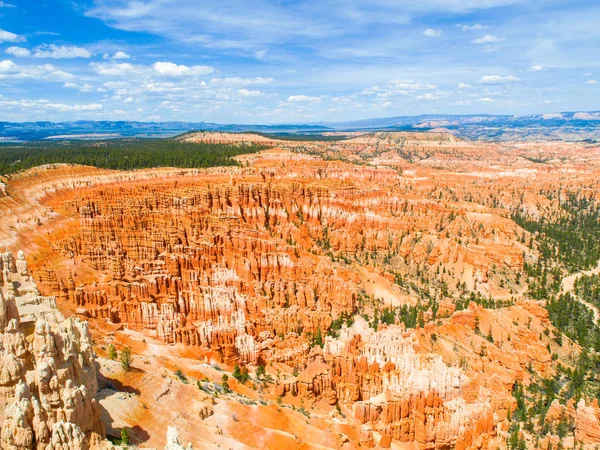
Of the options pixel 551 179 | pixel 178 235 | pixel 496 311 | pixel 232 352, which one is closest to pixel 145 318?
pixel 232 352

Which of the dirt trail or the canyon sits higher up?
the canyon

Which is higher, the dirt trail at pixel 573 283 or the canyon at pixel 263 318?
the canyon at pixel 263 318

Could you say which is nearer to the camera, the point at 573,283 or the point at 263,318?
the point at 263,318

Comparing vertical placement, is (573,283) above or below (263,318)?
below

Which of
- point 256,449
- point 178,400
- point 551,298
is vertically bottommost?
point 551,298

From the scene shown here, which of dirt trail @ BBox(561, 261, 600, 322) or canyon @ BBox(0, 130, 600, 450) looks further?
dirt trail @ BBox(561, 261, 600, 322)

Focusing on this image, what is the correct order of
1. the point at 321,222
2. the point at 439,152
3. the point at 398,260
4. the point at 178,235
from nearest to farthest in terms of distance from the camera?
1. the point at 178,235
2. the point at 398,260
3. the point at 321,222
4. the point at 439,152

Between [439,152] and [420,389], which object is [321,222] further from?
[439,152]

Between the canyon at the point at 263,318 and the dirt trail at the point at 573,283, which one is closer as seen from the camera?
the canyon at the point at 263,318
